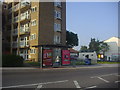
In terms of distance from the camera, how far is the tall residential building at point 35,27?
134 feet

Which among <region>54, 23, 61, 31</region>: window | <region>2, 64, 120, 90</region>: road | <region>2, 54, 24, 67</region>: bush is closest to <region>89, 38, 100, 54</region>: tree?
<region>54, 23, 61, 31</region>: window

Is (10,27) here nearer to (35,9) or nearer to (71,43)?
(35,9)

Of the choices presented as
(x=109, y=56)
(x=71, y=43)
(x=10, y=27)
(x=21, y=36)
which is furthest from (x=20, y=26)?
(x=109, y=56)

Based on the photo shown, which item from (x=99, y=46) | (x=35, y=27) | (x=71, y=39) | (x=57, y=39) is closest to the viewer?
(x=35, y=27)

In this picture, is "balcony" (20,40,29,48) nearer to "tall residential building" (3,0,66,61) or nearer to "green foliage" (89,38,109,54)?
"tall residential building" (3,0,66,61)

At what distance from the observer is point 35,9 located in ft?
137

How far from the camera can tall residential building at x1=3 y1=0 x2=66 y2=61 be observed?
134 ft

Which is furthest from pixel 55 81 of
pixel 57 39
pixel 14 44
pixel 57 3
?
pixel 14 44

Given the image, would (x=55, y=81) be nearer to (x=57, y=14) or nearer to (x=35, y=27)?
(x=35, y=27)

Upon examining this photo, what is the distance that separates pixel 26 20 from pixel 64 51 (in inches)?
701

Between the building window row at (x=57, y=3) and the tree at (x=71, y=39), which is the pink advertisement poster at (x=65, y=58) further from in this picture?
the tree at (x=71, y=39)

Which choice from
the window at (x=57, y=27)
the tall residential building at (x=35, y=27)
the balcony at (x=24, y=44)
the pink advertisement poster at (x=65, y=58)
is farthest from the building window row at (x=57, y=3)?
the pink advertisement poster at (x=65, y=58)

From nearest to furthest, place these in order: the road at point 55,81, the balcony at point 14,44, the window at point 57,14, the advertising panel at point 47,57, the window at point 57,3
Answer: the road at point 55,81, the advertising panel at point 47,57, the window at point 57,14, the window at point 57,3, the balcony at point 14,44

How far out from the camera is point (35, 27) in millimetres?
41312
